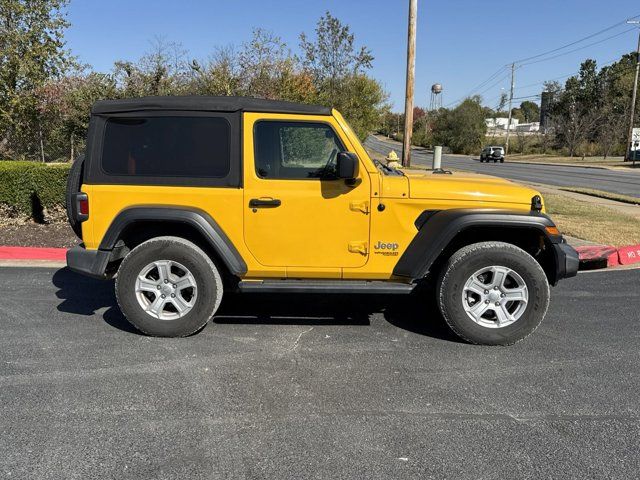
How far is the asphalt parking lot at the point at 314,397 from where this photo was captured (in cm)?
269

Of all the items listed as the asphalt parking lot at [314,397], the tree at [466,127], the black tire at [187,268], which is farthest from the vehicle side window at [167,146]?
the tree at [466,127]

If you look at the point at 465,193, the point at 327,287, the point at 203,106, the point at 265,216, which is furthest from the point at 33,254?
the point at 465,193

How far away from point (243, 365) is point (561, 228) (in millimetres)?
7260

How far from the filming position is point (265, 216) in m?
4.26

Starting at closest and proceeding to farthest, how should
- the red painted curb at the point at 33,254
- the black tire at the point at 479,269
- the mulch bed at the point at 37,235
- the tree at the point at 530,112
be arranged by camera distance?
1. the black tire at the point at 479,269
2. the red painted curb at the point at 33,254
3. the mulch bed at the point at 37,235
4. the tree at the point at 530,112

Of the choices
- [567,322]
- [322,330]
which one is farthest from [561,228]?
[322,330]

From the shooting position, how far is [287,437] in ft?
9.55

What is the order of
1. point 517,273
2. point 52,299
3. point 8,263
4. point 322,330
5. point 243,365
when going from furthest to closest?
point 8,263 → point 52,299 → point 322,330 → point 517,273 → point 243,365

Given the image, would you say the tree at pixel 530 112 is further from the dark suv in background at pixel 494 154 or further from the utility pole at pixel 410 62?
the utility pole at pixel 410 62

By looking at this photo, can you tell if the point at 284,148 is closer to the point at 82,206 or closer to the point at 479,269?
the point at 82,206

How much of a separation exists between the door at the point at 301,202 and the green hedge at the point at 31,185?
218 inches

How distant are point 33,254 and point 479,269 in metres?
6.31

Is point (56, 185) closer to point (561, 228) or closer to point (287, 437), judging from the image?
point (287, 437)

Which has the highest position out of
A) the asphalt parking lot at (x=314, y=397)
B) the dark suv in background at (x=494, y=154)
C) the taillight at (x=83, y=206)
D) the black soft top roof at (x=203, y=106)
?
the dark suv in background at (x=494, y=154)
